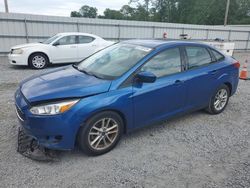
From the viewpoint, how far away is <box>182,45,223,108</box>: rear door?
3854 millimetres

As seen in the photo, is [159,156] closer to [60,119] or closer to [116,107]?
[116,107]

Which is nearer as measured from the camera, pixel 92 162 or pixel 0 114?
pixel 92 162

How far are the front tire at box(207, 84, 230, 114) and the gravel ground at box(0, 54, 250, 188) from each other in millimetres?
395

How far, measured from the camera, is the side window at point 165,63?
3.40 metres

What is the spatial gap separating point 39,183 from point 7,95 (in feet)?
11.9

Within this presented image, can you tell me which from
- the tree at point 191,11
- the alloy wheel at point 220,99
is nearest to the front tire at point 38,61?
the alloy wheel at point 220,99

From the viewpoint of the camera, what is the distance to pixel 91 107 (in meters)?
2.77

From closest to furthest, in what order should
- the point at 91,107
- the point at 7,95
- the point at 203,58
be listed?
the point at 91,107
the point at 203,58
the point at 7,95

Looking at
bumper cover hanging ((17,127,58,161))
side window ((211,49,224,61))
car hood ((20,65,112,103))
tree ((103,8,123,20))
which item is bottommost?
bumper cover hanging ((17,127,58,161))

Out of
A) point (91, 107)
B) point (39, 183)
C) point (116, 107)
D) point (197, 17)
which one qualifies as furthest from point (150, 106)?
point (197, 17)

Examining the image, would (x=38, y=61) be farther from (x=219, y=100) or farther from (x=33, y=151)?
(x=219, y=100)

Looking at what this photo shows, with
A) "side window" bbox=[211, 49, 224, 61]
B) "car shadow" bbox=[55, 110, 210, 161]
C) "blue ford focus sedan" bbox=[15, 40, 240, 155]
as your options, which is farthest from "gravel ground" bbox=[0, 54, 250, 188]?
"side window" bbox=[211, 49, 224, 61]

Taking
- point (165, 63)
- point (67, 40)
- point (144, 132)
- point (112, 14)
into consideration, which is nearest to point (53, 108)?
point (144, 132)

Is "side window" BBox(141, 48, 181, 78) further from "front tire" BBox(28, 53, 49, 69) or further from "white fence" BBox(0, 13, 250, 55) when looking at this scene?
"white fence" BBox(0, 13, 250, 55)
